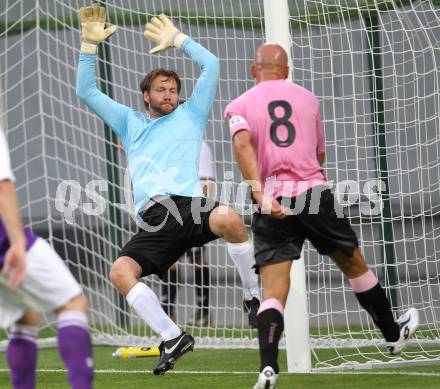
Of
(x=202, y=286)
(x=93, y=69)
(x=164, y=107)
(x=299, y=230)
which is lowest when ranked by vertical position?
(x=299, y=230)

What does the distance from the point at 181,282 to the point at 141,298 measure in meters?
4.62

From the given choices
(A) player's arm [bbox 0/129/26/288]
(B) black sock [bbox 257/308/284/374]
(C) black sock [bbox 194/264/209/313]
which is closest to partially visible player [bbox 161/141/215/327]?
(C) black sock [bbox 194/264/209/313]

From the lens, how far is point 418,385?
6.51 m

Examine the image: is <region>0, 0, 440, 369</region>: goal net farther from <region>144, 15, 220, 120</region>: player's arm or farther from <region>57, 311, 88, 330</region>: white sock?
<region>57, 311, 88, 330</region>: white sock

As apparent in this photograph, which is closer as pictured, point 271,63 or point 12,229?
point 12,229

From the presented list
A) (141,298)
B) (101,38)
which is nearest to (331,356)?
(141,298)

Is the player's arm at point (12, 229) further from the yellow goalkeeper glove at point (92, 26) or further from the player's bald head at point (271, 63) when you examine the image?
the yellow goalkeeper glove at point (92, 26)

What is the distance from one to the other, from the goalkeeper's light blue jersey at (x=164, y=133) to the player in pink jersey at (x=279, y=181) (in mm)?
1385

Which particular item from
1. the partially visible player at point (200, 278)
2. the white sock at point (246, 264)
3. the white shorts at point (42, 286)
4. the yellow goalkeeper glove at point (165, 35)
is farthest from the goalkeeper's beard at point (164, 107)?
the white shorts at point (42, 286)

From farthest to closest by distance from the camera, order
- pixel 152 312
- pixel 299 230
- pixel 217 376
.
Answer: pixel 217 376, pixel 152 312, pixel 299 230

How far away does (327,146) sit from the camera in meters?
8.91

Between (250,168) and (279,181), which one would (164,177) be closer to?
(279,181)

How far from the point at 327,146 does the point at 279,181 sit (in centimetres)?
299

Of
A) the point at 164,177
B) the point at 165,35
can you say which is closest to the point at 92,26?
the point at 165,35
